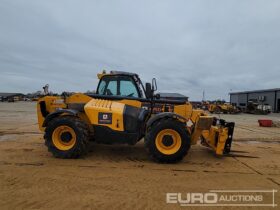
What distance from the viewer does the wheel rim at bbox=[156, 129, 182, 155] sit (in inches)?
275

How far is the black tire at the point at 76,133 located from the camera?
715 centimetres

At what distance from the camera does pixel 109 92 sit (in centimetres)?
806

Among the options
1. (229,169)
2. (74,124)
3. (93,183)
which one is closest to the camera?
(93,183)

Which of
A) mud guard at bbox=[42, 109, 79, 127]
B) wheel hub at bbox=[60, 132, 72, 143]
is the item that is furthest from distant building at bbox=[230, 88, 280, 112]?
wheel hub at bbox=[60, 132, 72, 143]

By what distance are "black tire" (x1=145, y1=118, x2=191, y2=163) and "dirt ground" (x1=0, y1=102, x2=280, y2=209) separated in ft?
0.66

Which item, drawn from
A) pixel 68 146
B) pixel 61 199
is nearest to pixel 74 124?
pixel 68 146

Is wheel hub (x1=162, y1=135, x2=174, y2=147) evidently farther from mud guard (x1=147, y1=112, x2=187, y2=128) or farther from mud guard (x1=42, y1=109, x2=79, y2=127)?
mud guard (x1=42, y1=109, x2=79, y2=127)

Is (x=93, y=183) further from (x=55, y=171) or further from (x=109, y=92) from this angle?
(x=109, y=92)

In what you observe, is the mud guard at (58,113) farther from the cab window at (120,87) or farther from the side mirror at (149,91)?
the side mirror at (149,91)

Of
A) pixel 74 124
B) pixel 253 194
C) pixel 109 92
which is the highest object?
pixel 109 92

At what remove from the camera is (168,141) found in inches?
276

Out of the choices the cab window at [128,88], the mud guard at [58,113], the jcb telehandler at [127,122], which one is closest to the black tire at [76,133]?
the jcb telehandler at [127,122]

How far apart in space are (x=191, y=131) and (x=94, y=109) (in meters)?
2.76

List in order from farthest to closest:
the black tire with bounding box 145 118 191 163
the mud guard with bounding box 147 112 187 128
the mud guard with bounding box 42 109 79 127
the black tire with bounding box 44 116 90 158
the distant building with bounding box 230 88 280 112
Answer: the distant building with bounding box 230 88 280 112
the mud guard with bounding box 42 109 79 127
the black tire with bounding box 44 116 90 158
the mud guard with bounding box 147 112 187 128
the black tire with bounding box 145 118 191 163
